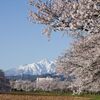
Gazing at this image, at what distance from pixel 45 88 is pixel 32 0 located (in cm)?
15492

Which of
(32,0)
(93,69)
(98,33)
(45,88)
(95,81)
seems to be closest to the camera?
(98,33)

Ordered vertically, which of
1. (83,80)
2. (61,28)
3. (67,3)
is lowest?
(83,80)

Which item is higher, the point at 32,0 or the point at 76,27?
the point at 32,0

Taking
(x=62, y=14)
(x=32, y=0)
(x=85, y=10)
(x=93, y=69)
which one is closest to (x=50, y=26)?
(x=62, y=14)

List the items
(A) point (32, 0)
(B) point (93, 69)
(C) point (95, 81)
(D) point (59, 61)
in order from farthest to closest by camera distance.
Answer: (D) point (59, 61) → (C) point (95, 81) → (B) point (93, 69) → (A) point (32, 0)

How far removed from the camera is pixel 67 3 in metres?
12.0

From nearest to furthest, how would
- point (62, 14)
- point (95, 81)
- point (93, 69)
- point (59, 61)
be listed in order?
point (62, 14), point (93, 69), point (95, 81), point (59, 61)

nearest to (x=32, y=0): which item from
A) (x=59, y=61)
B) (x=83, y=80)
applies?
(x=83, y=80)

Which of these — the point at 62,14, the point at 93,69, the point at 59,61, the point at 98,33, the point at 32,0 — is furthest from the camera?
the point at 59,61

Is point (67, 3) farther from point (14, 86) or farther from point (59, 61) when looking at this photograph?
point (14, 86)

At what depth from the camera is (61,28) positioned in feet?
37.3

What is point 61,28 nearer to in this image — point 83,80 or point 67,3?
point 67,3

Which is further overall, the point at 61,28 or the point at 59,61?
the point at 59,61

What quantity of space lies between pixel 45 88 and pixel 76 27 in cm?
15739
